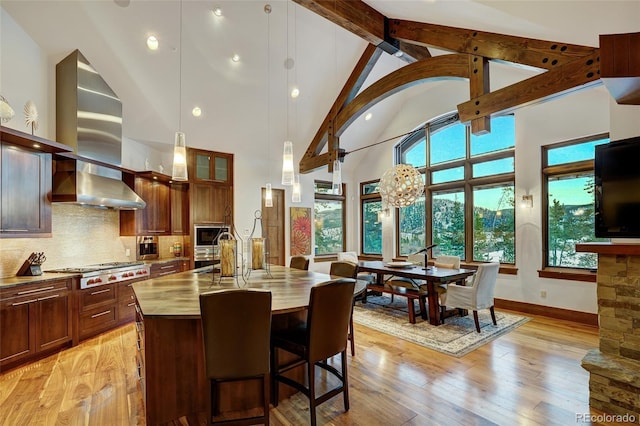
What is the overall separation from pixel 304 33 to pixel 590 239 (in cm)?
564

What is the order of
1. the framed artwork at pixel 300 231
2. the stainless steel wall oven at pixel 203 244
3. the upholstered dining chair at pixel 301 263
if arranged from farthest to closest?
the framed artwork at pixel 300 231 → the stainless steel wall oven at pixel 203 244 → the upholstered dining chair at pixel 301 263

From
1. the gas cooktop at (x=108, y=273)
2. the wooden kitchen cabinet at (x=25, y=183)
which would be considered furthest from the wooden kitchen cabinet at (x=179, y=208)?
the wooden kitchen cabinet at (x=25, y=183)

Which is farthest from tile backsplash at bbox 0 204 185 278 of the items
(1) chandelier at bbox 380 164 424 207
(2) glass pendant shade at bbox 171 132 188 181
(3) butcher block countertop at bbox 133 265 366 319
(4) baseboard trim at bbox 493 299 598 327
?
(4) baseboard trim at bbox 493 299 598 327

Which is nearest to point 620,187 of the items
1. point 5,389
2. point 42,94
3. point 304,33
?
point 304,33

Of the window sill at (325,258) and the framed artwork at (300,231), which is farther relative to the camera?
the window sill at (325,258)

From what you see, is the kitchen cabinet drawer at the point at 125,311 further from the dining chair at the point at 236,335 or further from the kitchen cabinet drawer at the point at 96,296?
the dining chair at the point at 236,335

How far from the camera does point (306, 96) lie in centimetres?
625

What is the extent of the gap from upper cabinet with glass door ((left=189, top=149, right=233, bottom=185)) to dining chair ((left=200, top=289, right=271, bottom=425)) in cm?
465

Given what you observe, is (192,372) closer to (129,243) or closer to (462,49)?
(129,243)

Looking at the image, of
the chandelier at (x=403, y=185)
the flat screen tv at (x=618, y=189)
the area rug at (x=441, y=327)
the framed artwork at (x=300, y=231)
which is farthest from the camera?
the framed artwork at (x=300, y=231)

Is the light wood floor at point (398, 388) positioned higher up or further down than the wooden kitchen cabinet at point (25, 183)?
further down

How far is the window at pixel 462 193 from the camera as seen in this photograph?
18.4 feet

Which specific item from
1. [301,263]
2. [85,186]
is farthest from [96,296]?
[301,263]

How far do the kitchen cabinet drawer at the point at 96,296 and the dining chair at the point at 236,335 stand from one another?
2939 mm
